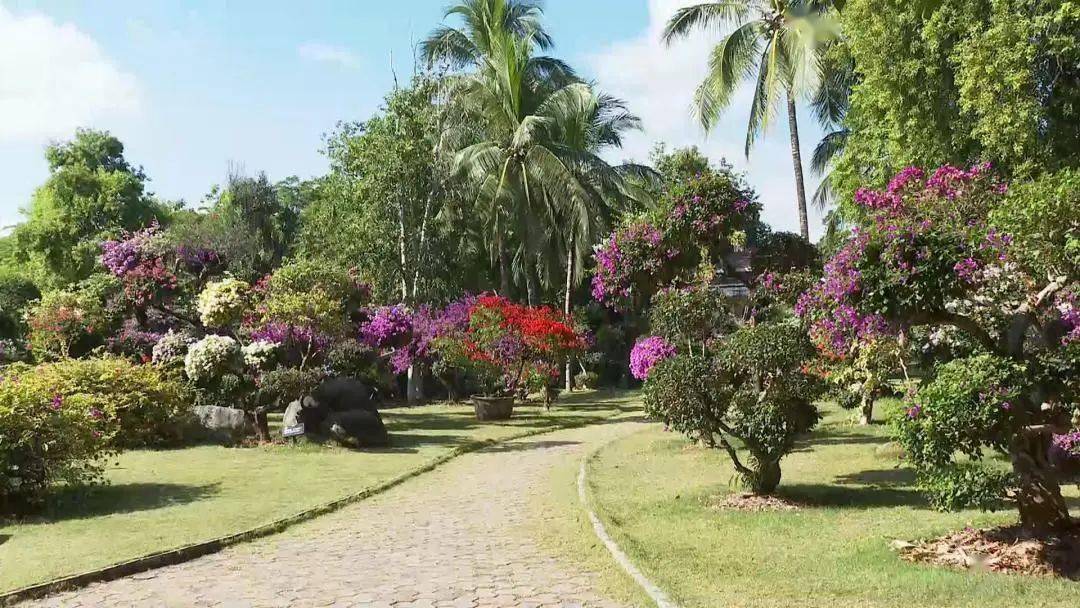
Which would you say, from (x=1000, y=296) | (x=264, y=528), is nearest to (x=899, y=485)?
(x=1000, y=296)

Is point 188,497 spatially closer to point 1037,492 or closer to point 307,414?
point 307,414

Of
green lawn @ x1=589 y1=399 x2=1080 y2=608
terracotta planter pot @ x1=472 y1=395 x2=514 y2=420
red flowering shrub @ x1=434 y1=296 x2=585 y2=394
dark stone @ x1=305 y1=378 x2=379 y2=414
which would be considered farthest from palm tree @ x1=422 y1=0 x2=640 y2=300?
green lawn @ x1=589 y1=399 x2=1080 y2=608

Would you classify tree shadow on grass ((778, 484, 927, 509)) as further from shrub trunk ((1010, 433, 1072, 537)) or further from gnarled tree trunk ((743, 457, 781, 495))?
shrub trunk ((1010, 433, 1072, 537))

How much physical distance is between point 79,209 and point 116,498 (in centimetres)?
3737

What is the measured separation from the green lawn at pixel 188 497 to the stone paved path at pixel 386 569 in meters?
0.64

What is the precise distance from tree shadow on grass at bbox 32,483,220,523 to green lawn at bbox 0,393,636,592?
1 cm

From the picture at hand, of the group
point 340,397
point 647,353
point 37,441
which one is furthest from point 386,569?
point 340,397

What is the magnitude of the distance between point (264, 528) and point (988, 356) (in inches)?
289

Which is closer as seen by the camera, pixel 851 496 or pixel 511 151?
pixel 851 496

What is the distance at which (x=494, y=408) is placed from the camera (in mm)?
23297

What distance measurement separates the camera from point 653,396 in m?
10.8

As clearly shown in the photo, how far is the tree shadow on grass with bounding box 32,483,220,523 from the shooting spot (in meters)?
10.0

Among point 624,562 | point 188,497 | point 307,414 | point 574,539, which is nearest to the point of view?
point 624,562

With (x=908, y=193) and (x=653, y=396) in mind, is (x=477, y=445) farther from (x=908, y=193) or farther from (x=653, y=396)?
(x=908, y=193)
